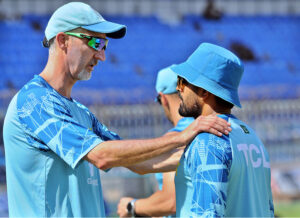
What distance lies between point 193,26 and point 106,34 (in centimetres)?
1822

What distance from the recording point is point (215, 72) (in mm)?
2340

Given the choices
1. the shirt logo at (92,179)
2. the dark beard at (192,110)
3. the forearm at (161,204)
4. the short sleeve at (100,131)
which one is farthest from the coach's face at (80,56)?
the forearm at (161,204)

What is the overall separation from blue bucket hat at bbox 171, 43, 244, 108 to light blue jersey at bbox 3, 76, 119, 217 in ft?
1.74

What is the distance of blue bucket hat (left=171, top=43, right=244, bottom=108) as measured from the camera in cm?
233

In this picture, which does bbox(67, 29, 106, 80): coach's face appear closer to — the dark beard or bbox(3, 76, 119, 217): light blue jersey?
bbox(3, 76, 119, 217): light blue jersey

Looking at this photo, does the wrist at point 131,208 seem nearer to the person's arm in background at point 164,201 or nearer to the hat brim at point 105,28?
the person's arm in background at point 164,201

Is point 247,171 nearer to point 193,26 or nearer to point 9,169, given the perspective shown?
point 9,169

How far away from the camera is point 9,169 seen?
2.53 metres

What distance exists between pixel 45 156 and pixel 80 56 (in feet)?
1.76

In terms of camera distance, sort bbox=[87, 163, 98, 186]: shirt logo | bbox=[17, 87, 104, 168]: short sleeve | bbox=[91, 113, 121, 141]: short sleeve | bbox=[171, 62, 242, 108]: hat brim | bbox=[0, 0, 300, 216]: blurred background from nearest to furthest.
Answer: bbox=[171, 62, 242, 108]: hat brim → bbox=[17, 87, 104, 168]: short sleeve → bbox=[87, 163, 98, 186]: shirt logo → bbox=[91, 113, 121, 141]: short sleeve → bbox=[0, 0, 300, 216]: blurred background

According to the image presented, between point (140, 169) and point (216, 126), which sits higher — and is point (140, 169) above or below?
below

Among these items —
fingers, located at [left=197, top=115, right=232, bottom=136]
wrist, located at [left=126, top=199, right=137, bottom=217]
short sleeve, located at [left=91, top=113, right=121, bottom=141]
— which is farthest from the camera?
wrist, located at [left=126, top=199, right=137, bottom=217]

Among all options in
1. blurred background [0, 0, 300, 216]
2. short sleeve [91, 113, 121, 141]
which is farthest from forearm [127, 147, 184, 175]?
blurred background [0, 0, 300, 216]

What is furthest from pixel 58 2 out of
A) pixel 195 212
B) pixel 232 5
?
pixel 195 212
